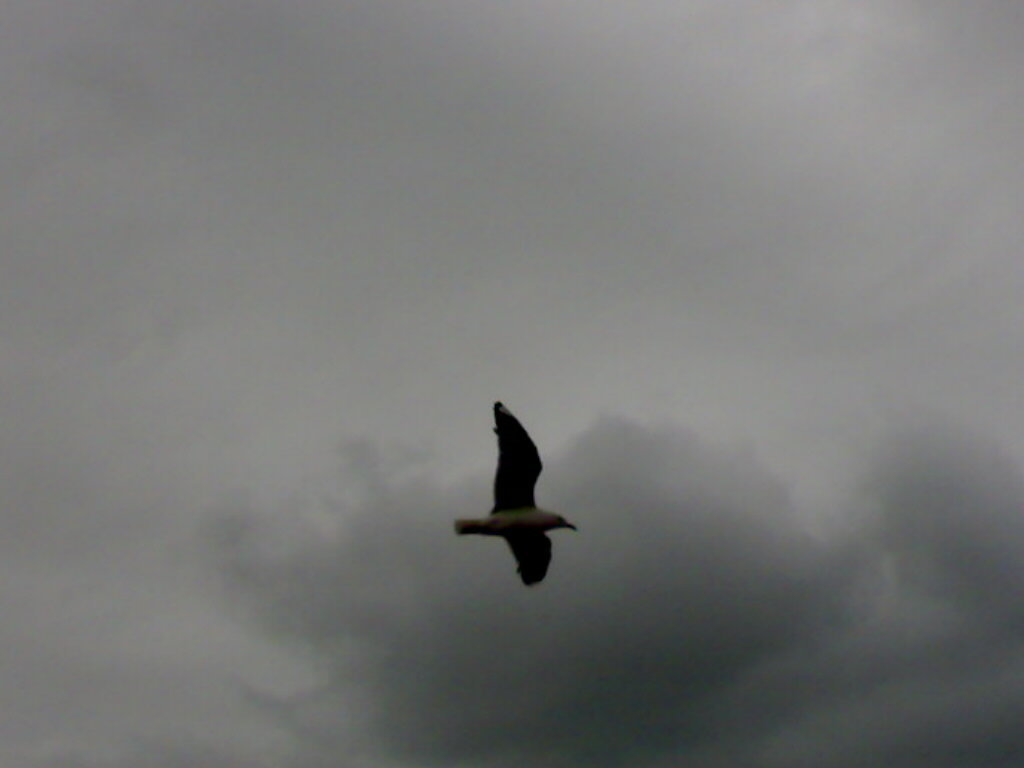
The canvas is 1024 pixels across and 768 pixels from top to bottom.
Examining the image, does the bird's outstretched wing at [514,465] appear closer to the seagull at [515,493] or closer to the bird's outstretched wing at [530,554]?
the seagull at [515,493]

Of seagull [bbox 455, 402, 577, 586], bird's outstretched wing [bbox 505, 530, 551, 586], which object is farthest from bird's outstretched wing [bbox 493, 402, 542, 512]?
bird's outstretched wing [bbox 505, 530, 551, 586]

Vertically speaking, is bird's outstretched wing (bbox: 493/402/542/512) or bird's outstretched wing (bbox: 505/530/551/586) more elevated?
bird's outstretched wing (bbox: 493/402/542/512)

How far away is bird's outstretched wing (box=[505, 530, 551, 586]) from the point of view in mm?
75512

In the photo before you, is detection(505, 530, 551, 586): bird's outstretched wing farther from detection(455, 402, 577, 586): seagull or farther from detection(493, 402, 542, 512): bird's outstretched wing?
detection(493, 402, 542, 512): bird's outstretched wing

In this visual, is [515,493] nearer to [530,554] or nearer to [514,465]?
[514,465]

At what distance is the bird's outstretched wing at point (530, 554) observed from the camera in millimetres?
75512

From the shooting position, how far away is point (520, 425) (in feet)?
243

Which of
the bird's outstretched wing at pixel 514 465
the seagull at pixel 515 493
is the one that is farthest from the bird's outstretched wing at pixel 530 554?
the bird's outstretched wing at pixel 514 465

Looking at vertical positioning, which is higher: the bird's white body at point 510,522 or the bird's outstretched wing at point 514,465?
the bird's outstretched wing at point 514,465

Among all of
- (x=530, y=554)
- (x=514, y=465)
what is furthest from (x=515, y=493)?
(x=530, y=554)

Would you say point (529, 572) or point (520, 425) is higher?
point (520, 425)

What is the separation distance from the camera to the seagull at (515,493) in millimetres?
73625

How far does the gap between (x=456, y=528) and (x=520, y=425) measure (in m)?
6.77

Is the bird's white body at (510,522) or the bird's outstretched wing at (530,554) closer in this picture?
the bird's white body at (510,522)
